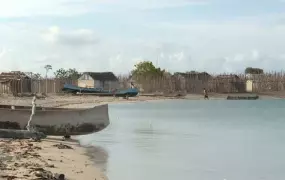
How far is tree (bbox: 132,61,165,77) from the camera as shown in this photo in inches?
2771

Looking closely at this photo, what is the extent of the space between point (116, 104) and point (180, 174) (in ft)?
122

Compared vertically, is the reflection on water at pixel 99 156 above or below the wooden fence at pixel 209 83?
below

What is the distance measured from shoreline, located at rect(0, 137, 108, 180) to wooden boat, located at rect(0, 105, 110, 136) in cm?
189

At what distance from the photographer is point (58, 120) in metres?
17.5

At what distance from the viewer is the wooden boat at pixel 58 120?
55.7 ft

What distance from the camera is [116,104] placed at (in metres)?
49.0

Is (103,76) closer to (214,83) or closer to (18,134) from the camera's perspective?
(214,83)

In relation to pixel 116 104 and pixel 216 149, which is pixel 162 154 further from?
pixel 116 104

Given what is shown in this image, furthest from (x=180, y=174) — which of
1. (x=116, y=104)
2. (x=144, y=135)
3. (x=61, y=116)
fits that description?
(x=116, y=104)

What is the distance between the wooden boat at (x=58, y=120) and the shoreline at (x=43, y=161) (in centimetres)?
189

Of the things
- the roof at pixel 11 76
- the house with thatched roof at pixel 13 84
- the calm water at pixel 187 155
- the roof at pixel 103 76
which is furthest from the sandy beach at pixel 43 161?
the roof at pixel 103 76

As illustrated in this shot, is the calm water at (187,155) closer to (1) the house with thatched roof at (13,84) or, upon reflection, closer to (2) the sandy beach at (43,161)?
(2) the sandy beach at (43,161)

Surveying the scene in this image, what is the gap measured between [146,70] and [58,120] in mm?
54272

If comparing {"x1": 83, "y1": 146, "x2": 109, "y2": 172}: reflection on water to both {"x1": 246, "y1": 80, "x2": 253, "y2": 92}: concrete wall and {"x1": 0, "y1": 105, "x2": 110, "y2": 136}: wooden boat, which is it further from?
{"x1": 246, "y1": 80, "x2": 253, "y2": 92}: concrete wall
